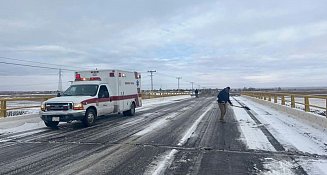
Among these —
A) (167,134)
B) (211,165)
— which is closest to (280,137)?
(167,134)

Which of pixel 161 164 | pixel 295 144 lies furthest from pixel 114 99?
pixel 161 164

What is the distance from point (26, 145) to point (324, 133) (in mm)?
9632

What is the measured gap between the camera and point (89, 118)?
1437 centimetres

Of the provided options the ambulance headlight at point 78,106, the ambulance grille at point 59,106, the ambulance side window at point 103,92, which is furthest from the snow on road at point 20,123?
the ambulance side window at point 103,92

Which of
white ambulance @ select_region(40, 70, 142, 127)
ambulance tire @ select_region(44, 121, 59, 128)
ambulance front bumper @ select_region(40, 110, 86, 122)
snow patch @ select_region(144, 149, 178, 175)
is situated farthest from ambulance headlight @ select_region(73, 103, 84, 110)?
snow patch @ select_region(144, 149, 178, 175)

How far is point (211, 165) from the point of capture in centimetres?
679

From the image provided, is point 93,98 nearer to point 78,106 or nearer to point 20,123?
point 78,106

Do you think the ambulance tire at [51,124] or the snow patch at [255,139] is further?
the ambulance tire at [51,124]

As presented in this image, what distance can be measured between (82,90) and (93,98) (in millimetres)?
1247

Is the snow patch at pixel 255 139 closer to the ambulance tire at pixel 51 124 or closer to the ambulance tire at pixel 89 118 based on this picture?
the ambulance tire at pixel 89 118

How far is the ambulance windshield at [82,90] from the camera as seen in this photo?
15.6 meters

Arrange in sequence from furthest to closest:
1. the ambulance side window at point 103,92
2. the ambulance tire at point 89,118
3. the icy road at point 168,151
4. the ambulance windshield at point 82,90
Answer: the ambulance side window at point 103,92
the ambulance windshield at point 82,90
the ambulance tire at point 89,118
the icy road at point 168,151

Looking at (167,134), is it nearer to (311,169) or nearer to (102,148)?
(102,148)

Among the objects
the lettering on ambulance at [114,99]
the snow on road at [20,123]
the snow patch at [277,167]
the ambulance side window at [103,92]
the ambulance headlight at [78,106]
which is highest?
the ambulance side window at [103,92]
